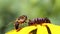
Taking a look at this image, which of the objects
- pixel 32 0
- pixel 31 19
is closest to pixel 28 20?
pixel 31 19

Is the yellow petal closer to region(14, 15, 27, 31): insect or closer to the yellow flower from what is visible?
the yellow flower

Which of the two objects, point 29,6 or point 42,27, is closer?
point 42,27

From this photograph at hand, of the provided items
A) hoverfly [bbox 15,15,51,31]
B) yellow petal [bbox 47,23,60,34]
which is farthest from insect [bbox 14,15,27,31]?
yellow petal [bbox 47,23,60,34]

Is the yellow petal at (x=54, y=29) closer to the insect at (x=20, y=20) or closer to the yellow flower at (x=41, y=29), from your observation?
the yellow flower at (x=41, y=29)

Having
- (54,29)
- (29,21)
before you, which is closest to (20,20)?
(29,21)

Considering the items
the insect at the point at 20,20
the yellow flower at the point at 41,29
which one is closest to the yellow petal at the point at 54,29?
the yellow flower at the point at 41,29

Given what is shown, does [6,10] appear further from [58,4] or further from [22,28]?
[58,4]

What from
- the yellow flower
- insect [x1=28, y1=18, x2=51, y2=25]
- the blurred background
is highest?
the blurred background

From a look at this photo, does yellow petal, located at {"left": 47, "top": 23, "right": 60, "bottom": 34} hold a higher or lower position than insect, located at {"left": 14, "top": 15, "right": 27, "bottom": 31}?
lower
